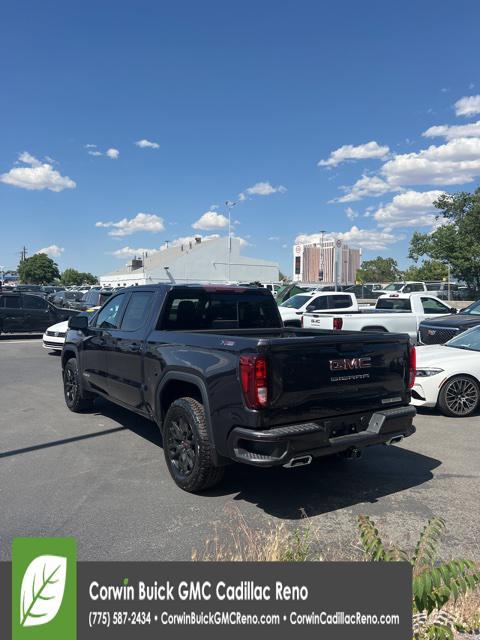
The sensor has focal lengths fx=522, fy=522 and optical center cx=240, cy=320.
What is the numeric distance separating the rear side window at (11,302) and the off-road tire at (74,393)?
11.8m

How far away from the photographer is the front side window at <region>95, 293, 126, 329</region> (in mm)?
6438

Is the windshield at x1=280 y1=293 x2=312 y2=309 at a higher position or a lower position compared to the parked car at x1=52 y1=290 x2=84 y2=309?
higher

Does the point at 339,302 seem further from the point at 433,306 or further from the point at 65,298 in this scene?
the point at 65,298

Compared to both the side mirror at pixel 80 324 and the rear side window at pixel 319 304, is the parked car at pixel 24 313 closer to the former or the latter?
the rear side window at pixel 319 304

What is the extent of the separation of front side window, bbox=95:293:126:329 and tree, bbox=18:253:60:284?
89859mm

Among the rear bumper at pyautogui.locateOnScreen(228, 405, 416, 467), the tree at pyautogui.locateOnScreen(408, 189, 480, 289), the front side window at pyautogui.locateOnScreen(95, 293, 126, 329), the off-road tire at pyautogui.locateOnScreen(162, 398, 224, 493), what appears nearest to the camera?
the rear bumper at pyautogui.locateOnScreen(228, 405, 416, 467)

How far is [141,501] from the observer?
14.9 feet

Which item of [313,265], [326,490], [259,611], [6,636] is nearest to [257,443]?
[326,490]

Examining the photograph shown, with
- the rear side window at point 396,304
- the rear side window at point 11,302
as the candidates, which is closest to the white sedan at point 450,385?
the rear side window at point 396,304

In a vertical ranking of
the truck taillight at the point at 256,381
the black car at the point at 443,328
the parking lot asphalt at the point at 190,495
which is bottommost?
the parking lot asphalt at the point at 190,495

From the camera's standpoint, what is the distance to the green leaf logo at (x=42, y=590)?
89.3 inches

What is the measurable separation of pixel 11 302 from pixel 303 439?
17.0 meters

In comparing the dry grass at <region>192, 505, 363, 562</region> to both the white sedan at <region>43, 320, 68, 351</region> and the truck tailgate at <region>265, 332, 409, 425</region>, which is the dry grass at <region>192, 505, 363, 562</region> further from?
the white sedan at <region>43, 320, 68, 351</region>

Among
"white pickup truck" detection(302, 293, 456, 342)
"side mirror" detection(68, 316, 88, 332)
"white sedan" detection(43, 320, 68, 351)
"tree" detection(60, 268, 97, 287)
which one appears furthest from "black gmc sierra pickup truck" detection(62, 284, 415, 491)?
"tree" detection(60, 268, 97, 287)
